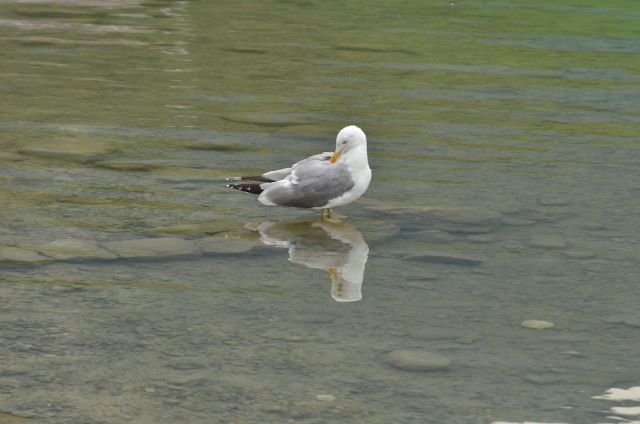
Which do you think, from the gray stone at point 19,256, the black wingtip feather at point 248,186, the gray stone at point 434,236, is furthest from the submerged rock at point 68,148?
the gray stone at point 434,236

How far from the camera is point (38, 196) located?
954 centimetres

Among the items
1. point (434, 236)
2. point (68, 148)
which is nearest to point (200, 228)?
point (434, 236)

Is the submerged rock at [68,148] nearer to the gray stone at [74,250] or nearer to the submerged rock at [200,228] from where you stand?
the submerged rock at [200,228]

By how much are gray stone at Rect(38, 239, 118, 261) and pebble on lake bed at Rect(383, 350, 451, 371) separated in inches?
95.1

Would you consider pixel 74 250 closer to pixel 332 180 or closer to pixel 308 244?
pixel 308 244

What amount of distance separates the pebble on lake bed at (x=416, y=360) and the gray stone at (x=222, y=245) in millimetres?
2147

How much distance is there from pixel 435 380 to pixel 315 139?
6.39 m

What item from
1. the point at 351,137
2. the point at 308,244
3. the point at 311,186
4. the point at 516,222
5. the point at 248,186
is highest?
the point at 351,137

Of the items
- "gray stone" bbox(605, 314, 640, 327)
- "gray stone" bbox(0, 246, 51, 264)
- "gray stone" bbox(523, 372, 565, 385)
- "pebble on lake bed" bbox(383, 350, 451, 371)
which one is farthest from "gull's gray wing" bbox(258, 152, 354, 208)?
"gray stone" bbox(523, 372, 565, 385)

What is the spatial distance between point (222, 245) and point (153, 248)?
50 centimetres

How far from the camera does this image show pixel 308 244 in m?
8.76

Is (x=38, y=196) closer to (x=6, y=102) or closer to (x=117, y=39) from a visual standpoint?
(x=6, y=102)

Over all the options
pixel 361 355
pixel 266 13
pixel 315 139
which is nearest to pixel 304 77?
pixel 315 139

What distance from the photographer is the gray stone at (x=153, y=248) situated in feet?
26.8
